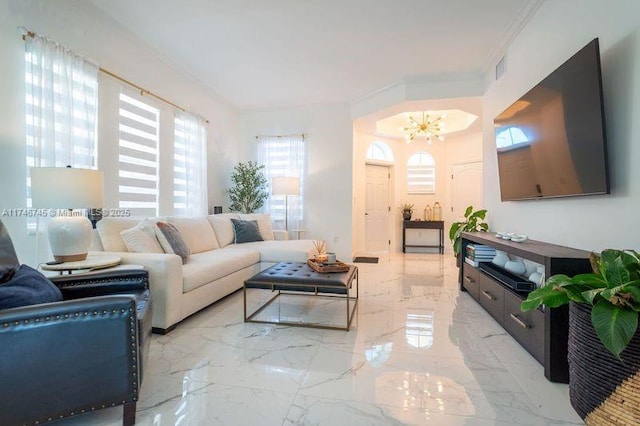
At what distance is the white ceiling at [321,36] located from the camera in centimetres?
282

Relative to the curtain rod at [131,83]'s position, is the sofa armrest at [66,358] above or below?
below

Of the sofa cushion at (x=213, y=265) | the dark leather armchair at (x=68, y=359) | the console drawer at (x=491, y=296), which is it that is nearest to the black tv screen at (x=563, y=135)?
the console drawer at (x=491, y=296)

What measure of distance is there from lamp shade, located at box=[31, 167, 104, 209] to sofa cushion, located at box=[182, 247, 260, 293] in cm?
91

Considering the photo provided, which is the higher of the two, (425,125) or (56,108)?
(425,125)

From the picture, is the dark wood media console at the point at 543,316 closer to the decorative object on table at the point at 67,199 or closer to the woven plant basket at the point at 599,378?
the woven plant basket at the point at 599,378

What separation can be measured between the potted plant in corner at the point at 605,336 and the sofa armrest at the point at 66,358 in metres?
1.84

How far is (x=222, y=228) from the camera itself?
420 centimetres

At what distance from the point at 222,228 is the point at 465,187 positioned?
197 inches

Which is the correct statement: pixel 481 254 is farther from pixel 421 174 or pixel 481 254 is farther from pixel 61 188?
pixel 421 174

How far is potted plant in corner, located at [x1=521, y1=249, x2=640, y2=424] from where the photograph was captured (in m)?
1.12

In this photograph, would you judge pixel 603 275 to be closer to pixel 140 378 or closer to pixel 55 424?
pixel 140 378

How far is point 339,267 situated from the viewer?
8.87 ft

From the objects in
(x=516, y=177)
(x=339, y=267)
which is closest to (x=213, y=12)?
(x=339, y=267)

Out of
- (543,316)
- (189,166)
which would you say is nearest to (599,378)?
(543,316)
